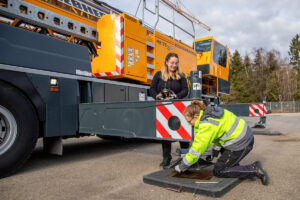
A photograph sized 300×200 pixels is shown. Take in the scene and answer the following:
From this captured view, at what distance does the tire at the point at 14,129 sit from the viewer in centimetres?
325

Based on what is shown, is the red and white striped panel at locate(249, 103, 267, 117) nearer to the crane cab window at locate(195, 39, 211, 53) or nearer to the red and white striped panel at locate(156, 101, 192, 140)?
the crane cab window at locate(195, 39, 211, 53)

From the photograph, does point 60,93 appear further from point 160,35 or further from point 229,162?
point 160,35

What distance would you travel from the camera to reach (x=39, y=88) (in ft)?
12.2

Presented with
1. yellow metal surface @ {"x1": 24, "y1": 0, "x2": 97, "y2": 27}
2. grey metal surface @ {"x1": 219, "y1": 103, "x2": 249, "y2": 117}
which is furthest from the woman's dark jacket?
grey metal surface @ {"x1": 219, "y1": 103, "x2": 249, "y2": 117}

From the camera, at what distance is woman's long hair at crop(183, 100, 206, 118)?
2936mm

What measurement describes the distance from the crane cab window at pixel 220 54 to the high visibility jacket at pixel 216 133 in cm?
725

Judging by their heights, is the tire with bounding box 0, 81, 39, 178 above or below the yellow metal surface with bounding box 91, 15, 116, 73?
below

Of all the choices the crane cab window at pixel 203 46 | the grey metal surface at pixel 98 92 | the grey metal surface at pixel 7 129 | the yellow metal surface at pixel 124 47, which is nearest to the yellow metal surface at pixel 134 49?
the yellow metal surface at pixel 124 47

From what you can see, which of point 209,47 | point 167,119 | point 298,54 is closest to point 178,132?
point 167,119

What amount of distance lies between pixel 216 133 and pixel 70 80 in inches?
101

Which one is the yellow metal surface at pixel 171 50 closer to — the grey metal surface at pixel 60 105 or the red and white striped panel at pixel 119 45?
the red and white striped panel at pixel 119 45

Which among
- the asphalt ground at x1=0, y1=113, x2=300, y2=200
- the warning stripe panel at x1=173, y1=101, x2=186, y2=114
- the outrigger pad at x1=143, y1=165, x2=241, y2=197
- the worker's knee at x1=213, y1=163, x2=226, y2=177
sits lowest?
the asphalt ground at x1=0, y1=113, x2=300, y2=200

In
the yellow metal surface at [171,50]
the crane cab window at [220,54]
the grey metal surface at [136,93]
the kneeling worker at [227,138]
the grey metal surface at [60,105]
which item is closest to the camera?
the kneeling worker at [227,138]

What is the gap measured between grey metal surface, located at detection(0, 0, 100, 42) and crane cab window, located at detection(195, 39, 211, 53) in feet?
17.7
